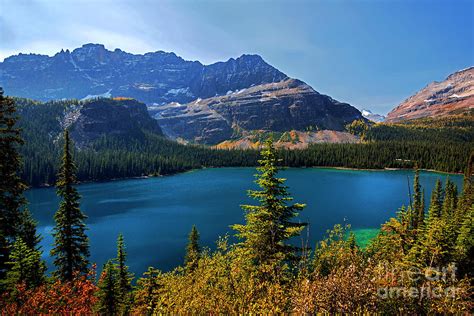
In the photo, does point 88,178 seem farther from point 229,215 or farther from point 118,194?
point 229,215

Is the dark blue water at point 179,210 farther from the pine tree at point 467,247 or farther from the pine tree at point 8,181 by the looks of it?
the pine tree at point 8,181

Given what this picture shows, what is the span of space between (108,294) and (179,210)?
6214cm

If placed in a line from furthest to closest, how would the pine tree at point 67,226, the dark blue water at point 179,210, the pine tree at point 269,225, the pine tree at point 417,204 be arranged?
the dark blue water at point 179,210
the pine tree at point 417,204
the pine tree at point 67,226
the pine tree at point 269,225

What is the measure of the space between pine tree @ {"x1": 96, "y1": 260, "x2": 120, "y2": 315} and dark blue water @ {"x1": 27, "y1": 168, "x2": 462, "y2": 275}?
23.2m

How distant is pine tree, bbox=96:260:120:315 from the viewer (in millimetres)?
18984

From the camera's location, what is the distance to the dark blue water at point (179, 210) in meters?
52.5

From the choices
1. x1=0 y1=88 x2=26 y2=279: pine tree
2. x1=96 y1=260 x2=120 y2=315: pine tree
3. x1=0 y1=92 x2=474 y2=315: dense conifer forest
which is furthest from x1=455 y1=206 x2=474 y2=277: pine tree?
x1=0 y1=88 x2=26 y2=279: pine tree

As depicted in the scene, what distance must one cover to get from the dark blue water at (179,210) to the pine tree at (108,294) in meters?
23.2

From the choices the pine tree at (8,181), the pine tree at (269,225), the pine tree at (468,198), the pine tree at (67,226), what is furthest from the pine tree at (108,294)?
the pine tree at (468,198)

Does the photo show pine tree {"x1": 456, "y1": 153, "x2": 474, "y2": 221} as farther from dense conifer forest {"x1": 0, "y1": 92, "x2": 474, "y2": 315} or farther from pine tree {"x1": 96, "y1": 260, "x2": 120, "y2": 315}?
pine tree {"x1": 96, "y1": 260, "x2": 120, "y2": 315}

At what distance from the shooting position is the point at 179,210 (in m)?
81.2

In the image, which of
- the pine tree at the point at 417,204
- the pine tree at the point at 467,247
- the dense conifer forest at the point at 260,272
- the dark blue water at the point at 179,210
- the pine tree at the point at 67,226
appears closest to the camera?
the dense conifer forest at the point at 260,272

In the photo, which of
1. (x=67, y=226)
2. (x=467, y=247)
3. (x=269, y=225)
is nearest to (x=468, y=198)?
(x=467, y=247)

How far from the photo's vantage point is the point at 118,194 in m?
Result: 111
